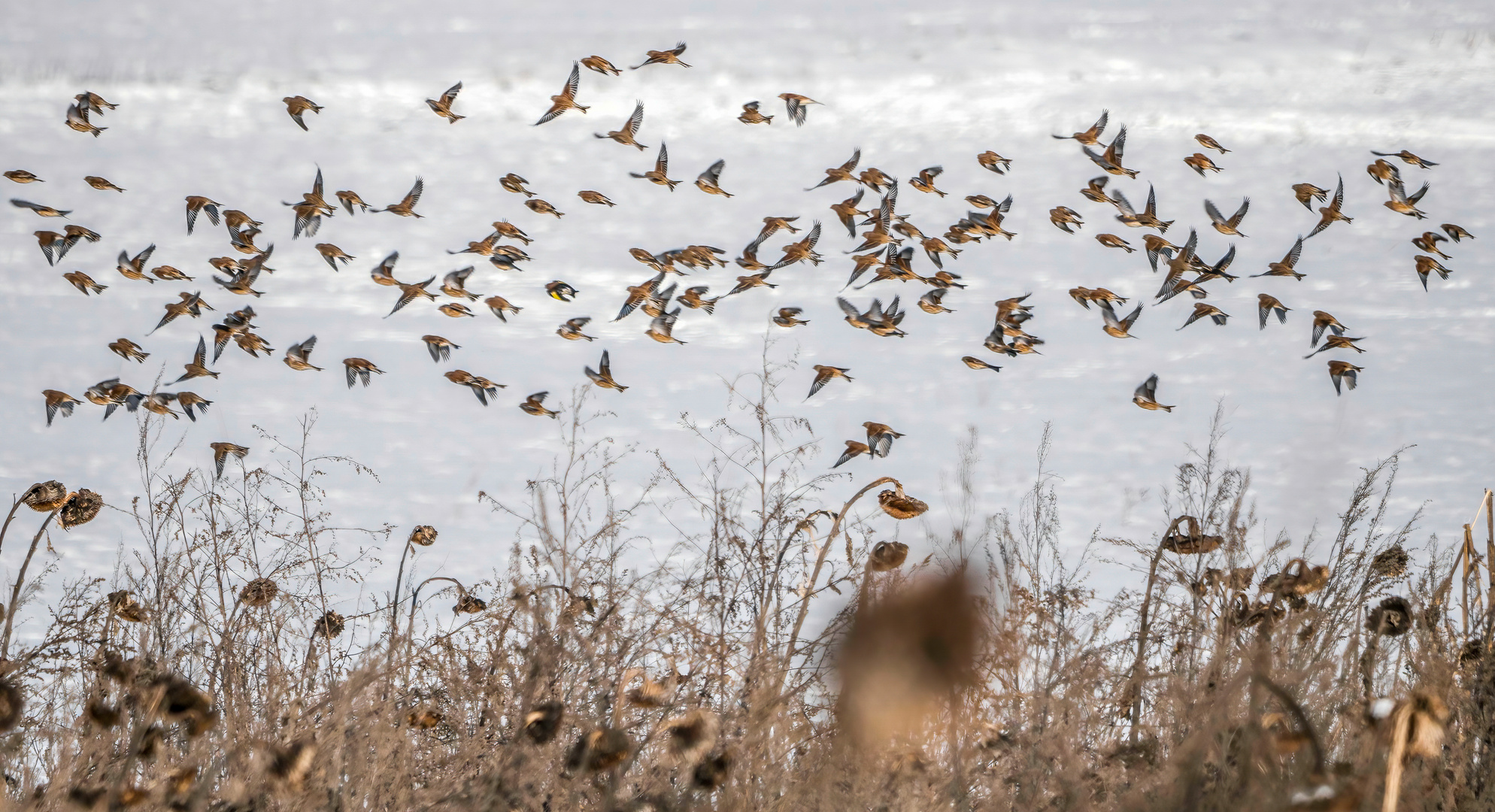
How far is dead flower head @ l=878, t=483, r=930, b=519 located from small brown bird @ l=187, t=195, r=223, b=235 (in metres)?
9.21

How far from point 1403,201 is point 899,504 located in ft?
24.8

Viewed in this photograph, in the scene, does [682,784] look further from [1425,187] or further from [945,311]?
[1425,187]

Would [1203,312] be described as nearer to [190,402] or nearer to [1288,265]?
[1288,265]

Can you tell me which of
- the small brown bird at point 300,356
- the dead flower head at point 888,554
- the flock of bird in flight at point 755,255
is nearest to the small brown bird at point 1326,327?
the flock of bird in flight at point 755,255

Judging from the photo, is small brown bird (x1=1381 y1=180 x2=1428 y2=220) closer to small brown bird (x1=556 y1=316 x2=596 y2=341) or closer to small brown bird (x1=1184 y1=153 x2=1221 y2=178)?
small brown bird (x1=1184 y1=153 x2=1221 y2=178)

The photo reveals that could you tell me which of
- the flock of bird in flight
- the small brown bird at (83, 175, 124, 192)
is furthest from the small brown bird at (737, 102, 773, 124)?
the small brown bird at (83, 175, 124, 192)

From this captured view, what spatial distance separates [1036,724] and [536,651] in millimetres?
2922

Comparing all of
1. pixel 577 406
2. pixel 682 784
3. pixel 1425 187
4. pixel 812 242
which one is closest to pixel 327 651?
pixel 577 406

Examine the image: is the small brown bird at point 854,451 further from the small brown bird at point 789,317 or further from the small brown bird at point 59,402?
the small brown bird at point 59,402

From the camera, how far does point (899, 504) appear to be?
7172mm

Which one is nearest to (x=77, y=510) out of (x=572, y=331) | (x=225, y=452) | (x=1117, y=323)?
(x=225, y=452)

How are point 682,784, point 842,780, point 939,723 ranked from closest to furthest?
1. point 842,780
2. point 682,784
3. point 939,723

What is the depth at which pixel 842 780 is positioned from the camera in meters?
5.52

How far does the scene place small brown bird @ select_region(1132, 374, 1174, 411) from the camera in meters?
11.2
